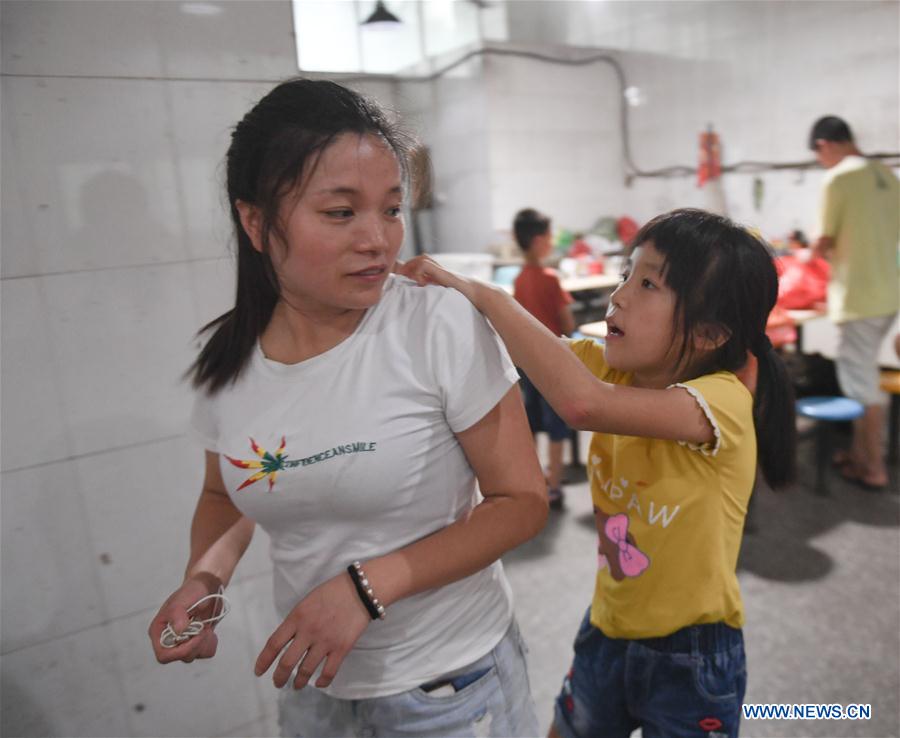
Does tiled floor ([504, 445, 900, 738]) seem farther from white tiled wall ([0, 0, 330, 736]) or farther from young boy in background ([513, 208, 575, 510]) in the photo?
white tiled wall ([0, 0, 330, 736])

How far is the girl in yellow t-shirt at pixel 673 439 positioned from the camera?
1.04 meters

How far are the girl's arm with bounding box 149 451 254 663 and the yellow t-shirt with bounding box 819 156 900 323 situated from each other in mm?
3247

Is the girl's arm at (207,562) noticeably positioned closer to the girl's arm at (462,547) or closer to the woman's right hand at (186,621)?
the woman's right hand at (186,621)

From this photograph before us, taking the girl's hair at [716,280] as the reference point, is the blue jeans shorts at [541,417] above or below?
below

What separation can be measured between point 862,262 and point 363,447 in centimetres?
327

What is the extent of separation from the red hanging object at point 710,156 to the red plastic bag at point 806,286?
257 cm

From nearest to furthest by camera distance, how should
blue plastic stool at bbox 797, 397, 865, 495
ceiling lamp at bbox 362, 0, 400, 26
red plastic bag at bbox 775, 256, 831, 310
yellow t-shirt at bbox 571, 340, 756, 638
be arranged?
yellow t-shirt at bbox 571, 340, 756, 638 < blue plastic stool at bbox 797, 397, 865, 495 < red plastic bag at bbox 775, 256, 831, 310 < ceiling lamp at bbox 362, 0, 400, 26

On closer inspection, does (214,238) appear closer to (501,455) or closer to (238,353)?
(238,353)

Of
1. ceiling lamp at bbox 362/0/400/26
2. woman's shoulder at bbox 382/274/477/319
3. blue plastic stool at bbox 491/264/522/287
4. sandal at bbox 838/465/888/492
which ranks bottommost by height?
sandal at bbox 838/465/888/492

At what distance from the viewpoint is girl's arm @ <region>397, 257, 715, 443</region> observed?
40.0 inches

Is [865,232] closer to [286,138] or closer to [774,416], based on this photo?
[774,416]

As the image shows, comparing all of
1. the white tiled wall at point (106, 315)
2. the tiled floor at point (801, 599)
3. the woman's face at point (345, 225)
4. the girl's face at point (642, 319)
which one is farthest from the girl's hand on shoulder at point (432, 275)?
the tiled floor at point (801, 599)

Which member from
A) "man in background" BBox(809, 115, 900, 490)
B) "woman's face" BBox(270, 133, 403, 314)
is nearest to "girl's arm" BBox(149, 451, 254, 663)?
"woman's face" BBox(270, 133, 403, 314)

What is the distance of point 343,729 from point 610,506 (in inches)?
22.9
